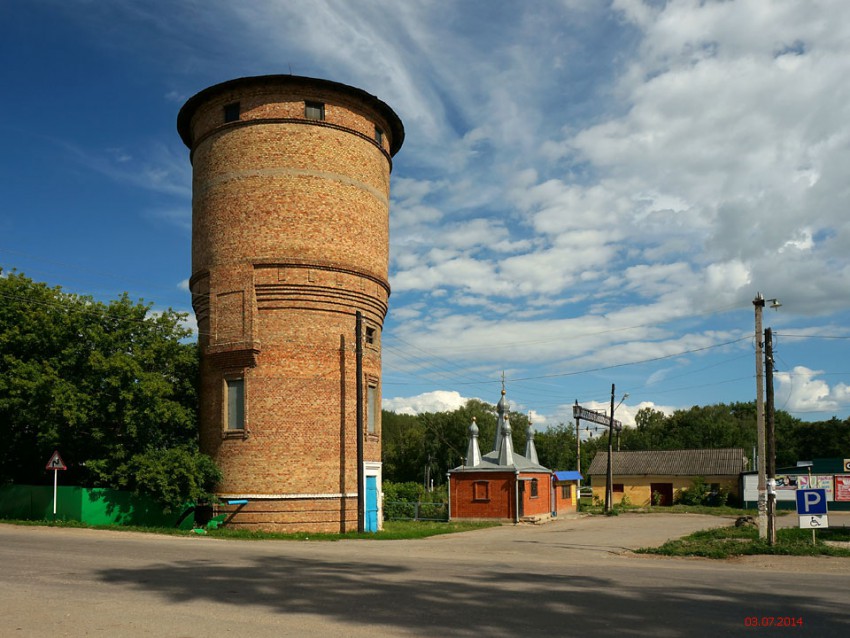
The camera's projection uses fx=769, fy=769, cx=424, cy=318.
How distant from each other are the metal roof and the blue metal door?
123 feet

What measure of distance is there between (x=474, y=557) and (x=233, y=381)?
12.0 metres

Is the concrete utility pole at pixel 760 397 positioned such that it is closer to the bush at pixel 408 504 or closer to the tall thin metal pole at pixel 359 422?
the tall thin metal pole at pixel 359 422

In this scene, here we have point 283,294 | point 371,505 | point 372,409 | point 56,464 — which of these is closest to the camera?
point 56,464

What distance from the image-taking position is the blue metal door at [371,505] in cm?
2817

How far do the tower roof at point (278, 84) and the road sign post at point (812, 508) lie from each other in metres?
19.6

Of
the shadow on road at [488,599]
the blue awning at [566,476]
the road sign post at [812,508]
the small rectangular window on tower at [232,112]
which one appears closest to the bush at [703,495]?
the blue awning at [566,476]

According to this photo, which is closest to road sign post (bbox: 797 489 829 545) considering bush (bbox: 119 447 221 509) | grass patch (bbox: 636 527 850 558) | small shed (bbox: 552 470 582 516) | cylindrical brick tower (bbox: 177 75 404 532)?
grass patch (bbox: 636 527 850 558)

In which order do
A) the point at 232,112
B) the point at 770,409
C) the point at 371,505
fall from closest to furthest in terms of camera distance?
the point at 770,409
the point at 232,112
the point at 371,505

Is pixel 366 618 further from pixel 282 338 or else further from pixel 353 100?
pixel 353 100

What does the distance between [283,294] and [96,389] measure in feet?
23.0

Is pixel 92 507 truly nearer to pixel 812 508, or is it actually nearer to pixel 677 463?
pixel 812 508
